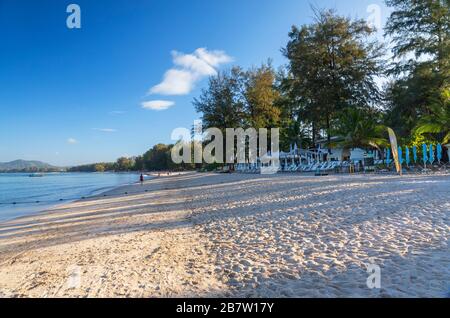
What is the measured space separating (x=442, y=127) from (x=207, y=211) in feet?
63.7

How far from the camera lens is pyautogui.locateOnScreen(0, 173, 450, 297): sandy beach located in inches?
132

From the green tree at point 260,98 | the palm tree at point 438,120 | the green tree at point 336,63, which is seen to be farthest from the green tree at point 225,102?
the palm tree at point 438,120

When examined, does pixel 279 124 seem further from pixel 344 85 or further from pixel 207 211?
pixel 207 211

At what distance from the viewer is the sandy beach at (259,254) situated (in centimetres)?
335

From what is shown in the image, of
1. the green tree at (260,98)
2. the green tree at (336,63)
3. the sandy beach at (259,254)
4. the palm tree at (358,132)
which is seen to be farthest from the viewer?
the green tree at (260,98)

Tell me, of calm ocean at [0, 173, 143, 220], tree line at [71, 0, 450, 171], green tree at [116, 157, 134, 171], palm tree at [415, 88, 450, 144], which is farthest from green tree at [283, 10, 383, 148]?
green tree at [116, 157, 134, 171]

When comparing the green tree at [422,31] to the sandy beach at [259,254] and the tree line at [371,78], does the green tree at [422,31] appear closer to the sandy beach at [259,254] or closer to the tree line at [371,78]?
the tree line at [371,78]

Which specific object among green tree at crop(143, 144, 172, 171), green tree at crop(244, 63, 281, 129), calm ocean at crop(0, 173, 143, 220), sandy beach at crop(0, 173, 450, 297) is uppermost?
green tree at crop(244, 63, 281, 129)

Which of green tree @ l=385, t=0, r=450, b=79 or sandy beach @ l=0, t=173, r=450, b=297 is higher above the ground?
green tree @ l=385, t=0, r=450, b=79

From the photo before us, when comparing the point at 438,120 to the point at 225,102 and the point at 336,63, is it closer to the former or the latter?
the point at 336,63

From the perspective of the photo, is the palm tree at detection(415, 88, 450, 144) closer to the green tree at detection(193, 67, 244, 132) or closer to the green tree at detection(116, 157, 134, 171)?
the green tree at detection(193, 67, 244, 132)

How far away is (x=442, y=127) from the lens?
1983cm

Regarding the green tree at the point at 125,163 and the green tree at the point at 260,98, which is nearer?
the green tree at the point at 260,98

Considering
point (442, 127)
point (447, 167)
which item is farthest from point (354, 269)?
point (442, 127)
